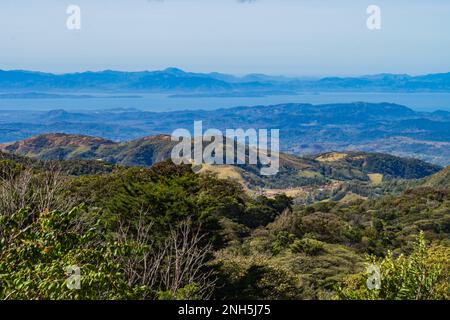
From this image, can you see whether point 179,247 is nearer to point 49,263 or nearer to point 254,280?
point 254,280

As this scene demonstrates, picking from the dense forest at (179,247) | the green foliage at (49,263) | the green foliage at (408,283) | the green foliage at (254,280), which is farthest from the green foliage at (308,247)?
the green foliage at (49,263)

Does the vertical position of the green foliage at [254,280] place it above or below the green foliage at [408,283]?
below

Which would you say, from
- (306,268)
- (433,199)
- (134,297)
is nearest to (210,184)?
(306,268)

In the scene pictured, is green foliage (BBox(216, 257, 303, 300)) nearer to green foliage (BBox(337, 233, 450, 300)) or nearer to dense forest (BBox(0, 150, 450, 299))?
dense forest (BBox(0, 150, 450, 299))

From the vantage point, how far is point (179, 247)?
20.5 meters

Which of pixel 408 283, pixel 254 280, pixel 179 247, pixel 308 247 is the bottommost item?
pixel 308 247

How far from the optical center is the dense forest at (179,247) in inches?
341

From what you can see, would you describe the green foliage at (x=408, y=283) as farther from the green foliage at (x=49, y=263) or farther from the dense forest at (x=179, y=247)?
Answer: the green foliage at (x=49, y=263)

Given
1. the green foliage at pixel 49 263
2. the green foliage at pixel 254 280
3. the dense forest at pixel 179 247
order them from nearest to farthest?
the green foliage at pixel 49 263 → the dense forest at pixel 179 247 → the green foliage at pixel 254 280

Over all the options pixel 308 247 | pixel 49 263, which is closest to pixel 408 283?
pixel 49 263

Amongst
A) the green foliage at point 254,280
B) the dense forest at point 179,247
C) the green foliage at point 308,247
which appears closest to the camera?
the dense forest at point 179,247
